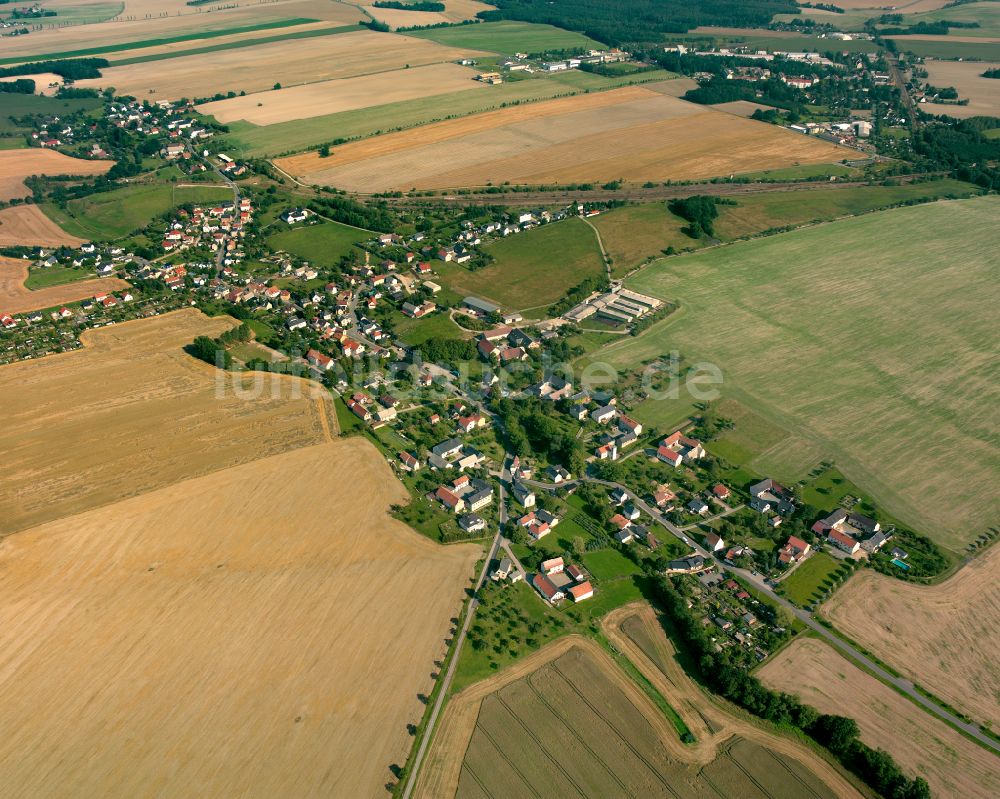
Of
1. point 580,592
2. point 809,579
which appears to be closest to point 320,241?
point 580,592

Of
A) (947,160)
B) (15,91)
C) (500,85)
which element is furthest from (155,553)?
(15,91)

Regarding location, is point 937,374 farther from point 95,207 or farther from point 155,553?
point 95,207

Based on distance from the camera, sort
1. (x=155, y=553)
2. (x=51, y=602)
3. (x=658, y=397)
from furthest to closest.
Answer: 1. (x=658, y=397)
2. (x=155, y=553)
3. (x=51, y=602)

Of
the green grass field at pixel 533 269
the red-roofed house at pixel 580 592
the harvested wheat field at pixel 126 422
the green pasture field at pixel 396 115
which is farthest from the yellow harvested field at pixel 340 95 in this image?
the red-roofed house at pixel 580 592

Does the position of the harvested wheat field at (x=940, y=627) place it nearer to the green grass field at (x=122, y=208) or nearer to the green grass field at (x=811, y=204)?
the green grass field at (x=811, y=204)

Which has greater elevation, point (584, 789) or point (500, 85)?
point (500, 85)

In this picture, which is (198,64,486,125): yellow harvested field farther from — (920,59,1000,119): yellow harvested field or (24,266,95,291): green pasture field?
(920,59,1000,119): yellow harvested field
